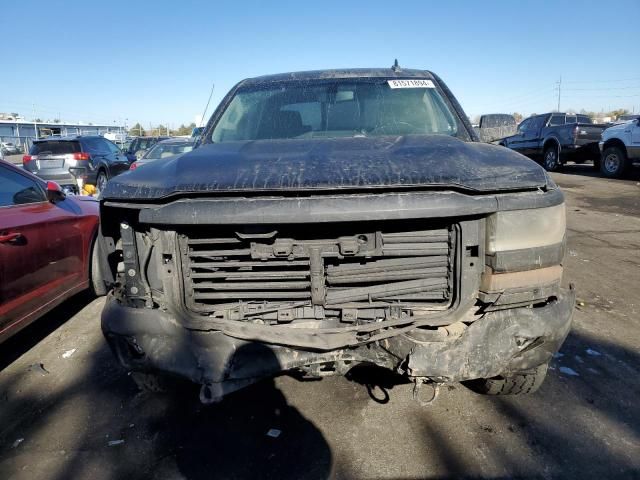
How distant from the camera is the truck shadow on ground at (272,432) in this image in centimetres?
227

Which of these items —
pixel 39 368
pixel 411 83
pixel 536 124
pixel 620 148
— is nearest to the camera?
pixel 39 368

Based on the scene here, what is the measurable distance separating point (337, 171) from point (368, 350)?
864 millimetres

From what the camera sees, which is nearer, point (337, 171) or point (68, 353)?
point (337, 171)

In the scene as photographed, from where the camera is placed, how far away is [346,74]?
145 inches

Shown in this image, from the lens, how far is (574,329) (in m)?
3.71

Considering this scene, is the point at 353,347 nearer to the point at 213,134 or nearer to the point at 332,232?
the point at 332,232

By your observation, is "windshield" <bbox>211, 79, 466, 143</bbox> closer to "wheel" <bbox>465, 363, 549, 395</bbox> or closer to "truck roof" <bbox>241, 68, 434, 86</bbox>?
"truck roof" <bbox>241, 68, 434, 86</bbox>

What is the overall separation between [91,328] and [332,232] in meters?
2.99

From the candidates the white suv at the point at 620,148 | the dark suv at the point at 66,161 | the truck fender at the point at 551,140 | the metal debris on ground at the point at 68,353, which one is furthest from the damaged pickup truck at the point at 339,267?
the truck fender at the point at 551,140

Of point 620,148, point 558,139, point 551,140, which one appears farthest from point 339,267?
point 551,140

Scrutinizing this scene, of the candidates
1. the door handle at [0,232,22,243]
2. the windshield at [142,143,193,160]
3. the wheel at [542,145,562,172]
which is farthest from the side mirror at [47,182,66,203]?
the wheel at [542,145,562,172]

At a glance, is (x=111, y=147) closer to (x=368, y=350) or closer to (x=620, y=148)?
(x=368, y=350)

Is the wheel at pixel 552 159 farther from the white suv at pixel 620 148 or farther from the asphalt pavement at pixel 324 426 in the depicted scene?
the asphalt pavement at pixel 324 426

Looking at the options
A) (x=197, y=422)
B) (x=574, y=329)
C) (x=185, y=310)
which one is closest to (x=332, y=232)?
(x=185, y=310)
